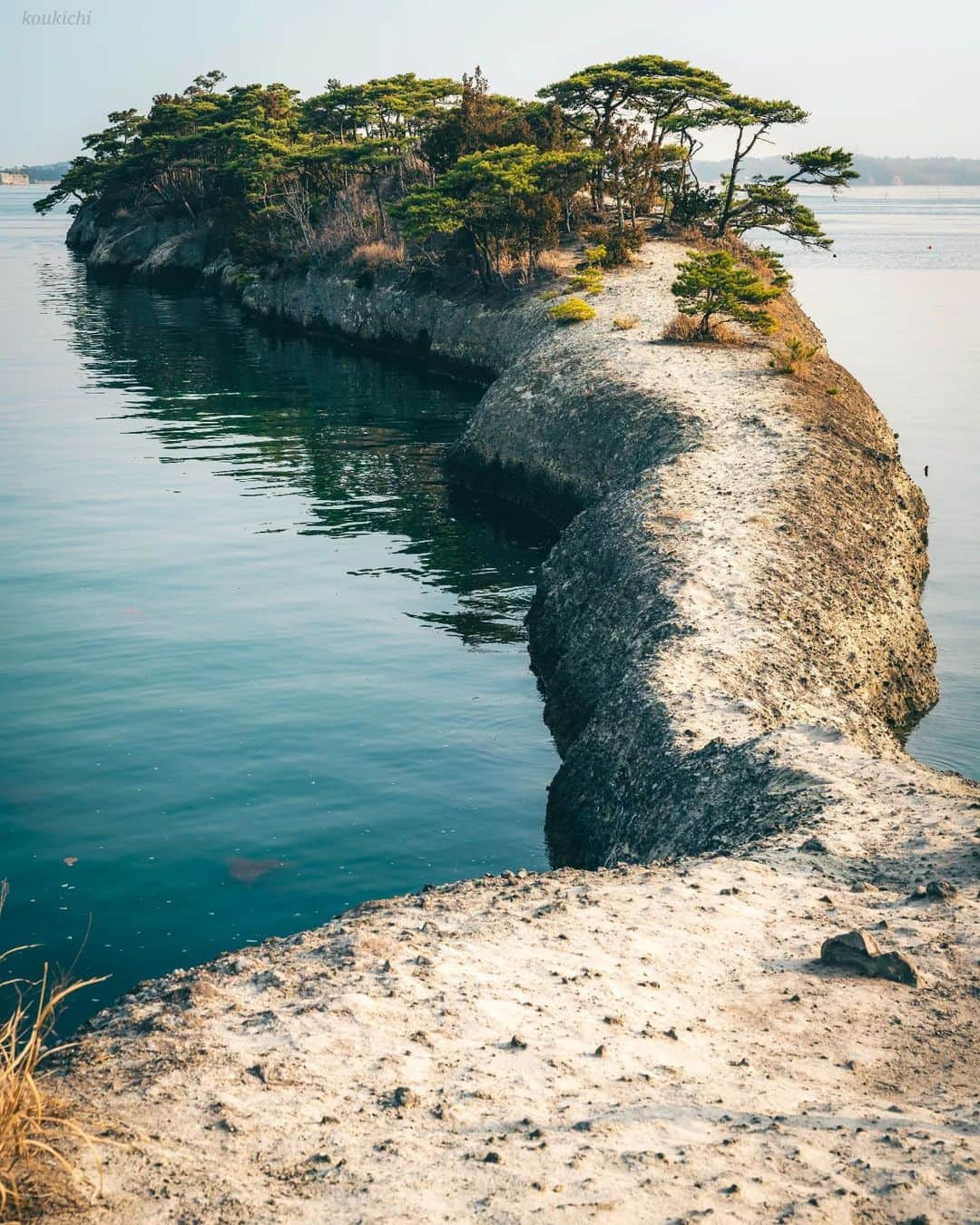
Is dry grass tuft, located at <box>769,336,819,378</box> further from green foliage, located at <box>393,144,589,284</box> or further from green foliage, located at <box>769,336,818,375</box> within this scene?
green foliage, located at <box>393,144,589,284</box>

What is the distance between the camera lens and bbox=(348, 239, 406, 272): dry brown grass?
62000mm

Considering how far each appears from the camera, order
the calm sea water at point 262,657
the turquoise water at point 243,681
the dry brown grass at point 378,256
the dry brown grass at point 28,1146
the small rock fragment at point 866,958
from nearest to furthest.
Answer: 1. the dry brown grass at point 28,1146
2. the small rock fragment at point 866,958
3. the turquoise water at point 243,681
4. the calm sea water at point 262,657
5. the dry brown grass at point 378,256

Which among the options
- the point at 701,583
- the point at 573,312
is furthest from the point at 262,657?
the point at 573,312

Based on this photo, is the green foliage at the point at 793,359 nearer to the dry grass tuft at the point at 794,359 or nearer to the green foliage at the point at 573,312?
the dry grass tuft at the point at 794,359

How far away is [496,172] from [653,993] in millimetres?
46589

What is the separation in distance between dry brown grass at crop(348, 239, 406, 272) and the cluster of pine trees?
0.90 metres

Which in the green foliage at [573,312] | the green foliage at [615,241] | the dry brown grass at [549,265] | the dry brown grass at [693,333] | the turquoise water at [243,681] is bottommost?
the turquoise water at [243,681]

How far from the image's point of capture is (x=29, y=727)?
65.2 ft

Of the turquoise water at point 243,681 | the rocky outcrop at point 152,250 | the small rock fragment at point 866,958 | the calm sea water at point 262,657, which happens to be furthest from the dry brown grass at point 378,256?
the small rock fragment at point 866,958

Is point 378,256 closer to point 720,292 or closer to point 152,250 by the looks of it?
point 720,292

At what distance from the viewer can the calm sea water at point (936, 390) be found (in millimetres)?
22814

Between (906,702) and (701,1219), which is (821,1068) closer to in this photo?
(701,1219)

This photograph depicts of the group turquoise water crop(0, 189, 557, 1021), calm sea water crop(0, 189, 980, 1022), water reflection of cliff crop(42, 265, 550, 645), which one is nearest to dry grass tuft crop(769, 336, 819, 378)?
calm sea water crop(0, 189, 980, 1022)

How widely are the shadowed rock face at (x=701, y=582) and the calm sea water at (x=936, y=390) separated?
0.93 m
